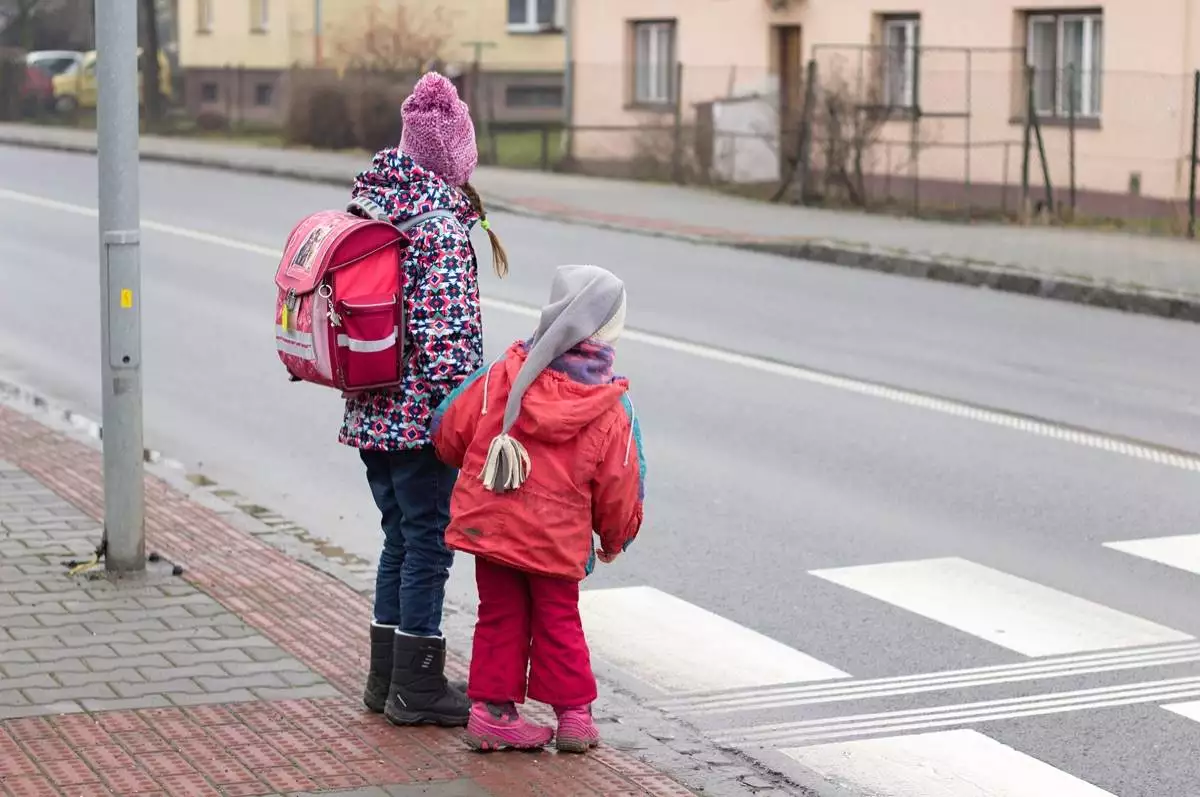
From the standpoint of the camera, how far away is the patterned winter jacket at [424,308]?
582cm

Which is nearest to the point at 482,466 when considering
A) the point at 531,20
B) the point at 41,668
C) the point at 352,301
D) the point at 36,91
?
the point at 352,301

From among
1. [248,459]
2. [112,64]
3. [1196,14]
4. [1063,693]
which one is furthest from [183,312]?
[1196,14]

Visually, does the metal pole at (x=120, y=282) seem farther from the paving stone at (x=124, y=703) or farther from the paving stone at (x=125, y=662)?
the paving stone at (x=124, y=703)

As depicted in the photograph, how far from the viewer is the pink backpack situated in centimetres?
572

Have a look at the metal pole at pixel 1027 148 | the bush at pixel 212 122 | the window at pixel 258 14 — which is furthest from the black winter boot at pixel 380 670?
the window at pixel 258 14

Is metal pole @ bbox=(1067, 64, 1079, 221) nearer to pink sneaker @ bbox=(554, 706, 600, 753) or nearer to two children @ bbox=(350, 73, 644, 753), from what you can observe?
two children @ bbox=(350, 73, 644, 753)

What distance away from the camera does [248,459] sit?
420 inches

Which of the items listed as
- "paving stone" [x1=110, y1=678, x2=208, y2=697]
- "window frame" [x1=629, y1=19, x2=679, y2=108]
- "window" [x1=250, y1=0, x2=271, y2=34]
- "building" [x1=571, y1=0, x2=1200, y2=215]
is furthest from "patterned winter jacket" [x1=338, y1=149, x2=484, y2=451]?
"window" [x1=250, y1=0, x2=271, y2=34]

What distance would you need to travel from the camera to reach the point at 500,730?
5844 mm

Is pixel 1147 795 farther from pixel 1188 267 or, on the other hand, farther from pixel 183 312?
pixel 1188 267

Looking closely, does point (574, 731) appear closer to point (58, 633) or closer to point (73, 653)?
point (73, 653)

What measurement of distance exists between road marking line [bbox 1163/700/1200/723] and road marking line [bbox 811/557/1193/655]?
0.64 meters

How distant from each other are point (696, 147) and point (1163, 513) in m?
20.3

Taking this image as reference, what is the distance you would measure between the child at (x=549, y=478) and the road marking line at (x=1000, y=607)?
208 cm
